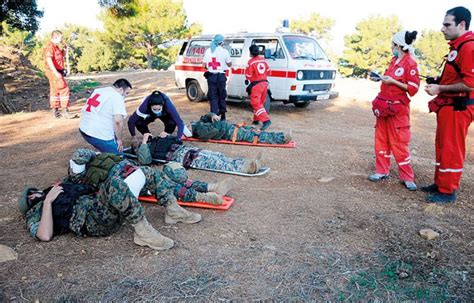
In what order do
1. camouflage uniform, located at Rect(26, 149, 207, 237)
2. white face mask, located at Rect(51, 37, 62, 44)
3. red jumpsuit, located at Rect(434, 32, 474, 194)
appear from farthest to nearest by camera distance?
white face mask, located at Rect(51, 37, 62, 44) < red jumpsuit, located at Rect(434, 32, 474, 194) < camouflage uniform, located at Rect(26, 149, 207, 237)

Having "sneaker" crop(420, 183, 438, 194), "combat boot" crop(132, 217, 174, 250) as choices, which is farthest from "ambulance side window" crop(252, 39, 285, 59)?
"combat boot" crop(132, 217, 174, 250)

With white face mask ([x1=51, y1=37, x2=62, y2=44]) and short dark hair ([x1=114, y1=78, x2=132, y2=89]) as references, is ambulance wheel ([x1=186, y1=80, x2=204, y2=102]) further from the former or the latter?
short dark hair ([x1=114, y1=78, x2=132, y2=89])

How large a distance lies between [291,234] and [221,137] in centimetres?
342

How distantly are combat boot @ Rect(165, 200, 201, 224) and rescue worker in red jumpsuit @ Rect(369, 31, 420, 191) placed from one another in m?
2.66

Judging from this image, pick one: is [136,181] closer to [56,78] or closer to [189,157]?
[189,157]

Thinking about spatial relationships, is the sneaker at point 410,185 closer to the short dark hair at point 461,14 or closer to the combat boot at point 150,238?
the short dark hair at point 461,14

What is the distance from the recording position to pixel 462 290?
2670 mm

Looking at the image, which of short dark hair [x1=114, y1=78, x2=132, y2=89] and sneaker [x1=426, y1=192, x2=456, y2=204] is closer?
sneaker [x1=426, y1=192, x2=456, y2=204]

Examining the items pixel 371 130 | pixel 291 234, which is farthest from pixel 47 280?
pixel 371 130

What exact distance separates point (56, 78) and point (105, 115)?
4335mm

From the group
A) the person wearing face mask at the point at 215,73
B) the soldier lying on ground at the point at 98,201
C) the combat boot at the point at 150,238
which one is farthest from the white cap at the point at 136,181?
the person wearing face mask at the point at 215,73

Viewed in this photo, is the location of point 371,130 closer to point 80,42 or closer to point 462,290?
point 462,290

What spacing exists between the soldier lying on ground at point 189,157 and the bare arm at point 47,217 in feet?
6.24

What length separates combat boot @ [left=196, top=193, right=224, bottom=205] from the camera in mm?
3906
